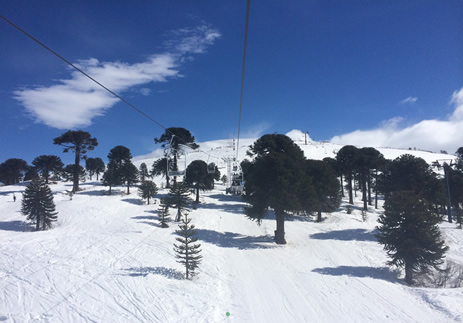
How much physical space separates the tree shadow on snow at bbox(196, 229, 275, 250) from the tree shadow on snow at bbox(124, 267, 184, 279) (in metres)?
8.18

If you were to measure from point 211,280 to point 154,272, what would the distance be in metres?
3.52

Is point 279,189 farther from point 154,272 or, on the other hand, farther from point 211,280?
point 154,272

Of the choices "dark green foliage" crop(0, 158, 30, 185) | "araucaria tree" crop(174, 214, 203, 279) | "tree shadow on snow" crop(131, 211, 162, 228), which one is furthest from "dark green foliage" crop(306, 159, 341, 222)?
"dark green foliage" crop(0, 158, 30, 185)

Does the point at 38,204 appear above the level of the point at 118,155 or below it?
below

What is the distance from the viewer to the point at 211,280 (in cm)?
1559

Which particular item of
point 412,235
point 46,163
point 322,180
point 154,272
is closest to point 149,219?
point 154,272

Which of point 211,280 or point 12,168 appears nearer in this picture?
point 211,280

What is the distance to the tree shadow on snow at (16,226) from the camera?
31.6 m

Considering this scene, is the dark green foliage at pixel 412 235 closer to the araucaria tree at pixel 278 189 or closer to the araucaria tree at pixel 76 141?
the araucaria tree at pixel 278 189

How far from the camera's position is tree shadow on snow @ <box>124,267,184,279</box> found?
1575 centimetres

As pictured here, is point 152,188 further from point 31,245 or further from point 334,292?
point 334,292

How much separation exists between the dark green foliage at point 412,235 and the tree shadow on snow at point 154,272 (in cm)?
1388

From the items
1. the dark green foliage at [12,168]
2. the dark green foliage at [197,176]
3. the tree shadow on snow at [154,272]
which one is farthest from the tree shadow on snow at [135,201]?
the dark green foliage at [12,168]

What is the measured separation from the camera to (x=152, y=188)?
44281 mm
